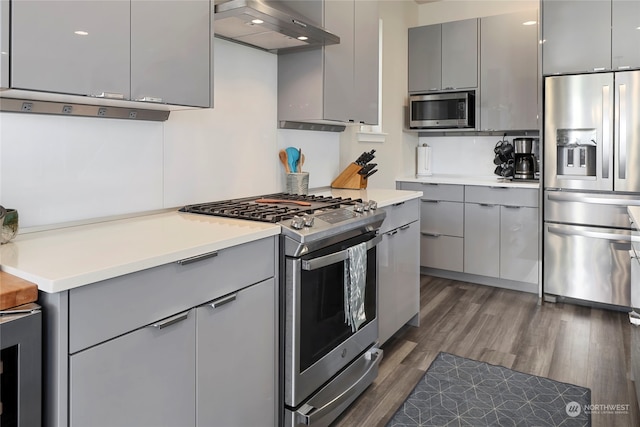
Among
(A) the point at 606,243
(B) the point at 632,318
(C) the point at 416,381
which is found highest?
(A) the point at 606,243

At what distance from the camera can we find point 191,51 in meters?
1.80

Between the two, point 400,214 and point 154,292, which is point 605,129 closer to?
point 400,214

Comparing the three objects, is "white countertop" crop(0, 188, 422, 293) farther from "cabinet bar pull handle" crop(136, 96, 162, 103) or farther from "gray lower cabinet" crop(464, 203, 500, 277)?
"gray lower cabinet" crop(464, 203, 500, 277)

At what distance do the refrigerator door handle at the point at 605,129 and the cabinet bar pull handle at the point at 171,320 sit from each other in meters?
3.19

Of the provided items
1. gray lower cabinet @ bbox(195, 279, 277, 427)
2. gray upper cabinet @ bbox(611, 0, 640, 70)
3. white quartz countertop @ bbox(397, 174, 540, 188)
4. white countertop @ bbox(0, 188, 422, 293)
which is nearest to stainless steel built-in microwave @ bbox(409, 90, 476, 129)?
white quartz countertop @ bbox(397, 174, 540, 188)

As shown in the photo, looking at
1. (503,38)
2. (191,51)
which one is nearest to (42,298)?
(191,51)

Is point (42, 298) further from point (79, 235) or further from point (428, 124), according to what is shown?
point (428, 124)

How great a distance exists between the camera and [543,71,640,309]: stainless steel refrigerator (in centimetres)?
324

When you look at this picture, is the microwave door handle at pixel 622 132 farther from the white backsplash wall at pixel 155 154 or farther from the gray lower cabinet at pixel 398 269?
the white backsplash wall at pixel 155 154

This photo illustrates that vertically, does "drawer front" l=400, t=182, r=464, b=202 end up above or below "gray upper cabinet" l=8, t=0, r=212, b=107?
below

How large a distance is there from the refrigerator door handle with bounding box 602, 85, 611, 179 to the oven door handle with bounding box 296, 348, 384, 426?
7.40 feet

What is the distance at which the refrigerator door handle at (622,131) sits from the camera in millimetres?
3223

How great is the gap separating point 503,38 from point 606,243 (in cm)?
192

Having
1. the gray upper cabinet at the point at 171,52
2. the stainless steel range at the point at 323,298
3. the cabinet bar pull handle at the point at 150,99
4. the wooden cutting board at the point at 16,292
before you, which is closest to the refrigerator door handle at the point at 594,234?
the stainless steel range at the point at 323,298
